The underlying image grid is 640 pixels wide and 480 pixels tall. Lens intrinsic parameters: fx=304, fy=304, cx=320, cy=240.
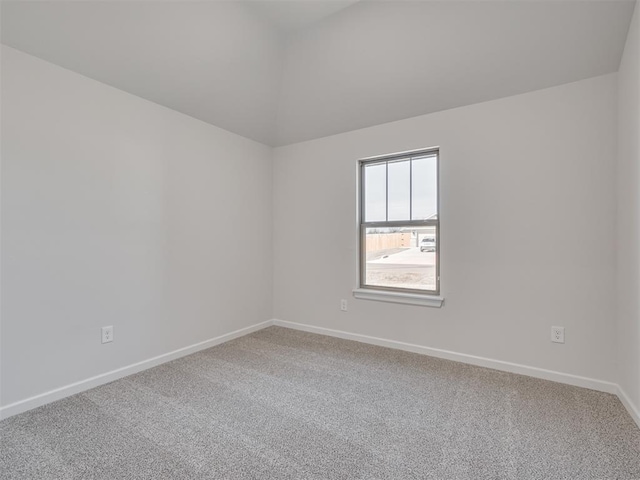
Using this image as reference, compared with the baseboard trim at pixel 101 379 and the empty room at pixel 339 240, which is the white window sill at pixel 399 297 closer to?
the empty room at pixel 339 240

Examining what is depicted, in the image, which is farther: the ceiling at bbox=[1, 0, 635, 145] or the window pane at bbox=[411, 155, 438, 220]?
the window pane at bbox=[411, 155, 438, 220]

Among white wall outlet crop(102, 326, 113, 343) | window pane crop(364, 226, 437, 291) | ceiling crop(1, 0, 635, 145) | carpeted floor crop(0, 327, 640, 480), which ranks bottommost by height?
carpeted floor crop(0, 327, 640, 480)

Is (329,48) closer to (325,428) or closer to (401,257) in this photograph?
(401,257)

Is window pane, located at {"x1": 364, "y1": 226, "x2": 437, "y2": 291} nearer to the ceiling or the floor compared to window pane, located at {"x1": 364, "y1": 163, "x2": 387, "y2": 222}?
nearer to the floor

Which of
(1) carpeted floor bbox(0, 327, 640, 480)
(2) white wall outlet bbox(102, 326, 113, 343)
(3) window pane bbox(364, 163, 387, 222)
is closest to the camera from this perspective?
(1) carpeted floor bbox(0, 327, 640, 480)

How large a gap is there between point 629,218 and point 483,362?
1.51 metres

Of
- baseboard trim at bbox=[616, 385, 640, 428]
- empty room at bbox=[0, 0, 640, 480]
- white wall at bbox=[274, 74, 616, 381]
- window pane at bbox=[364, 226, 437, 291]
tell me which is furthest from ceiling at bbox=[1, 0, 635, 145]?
baseboard trim at bbox=[616, 385, 640, 428]

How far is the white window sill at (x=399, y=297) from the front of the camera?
2.88 m

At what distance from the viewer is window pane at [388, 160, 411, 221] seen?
124 inches

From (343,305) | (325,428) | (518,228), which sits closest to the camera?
(325,428)

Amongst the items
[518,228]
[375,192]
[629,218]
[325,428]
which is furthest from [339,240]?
[629,218]

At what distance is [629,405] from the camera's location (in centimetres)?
192

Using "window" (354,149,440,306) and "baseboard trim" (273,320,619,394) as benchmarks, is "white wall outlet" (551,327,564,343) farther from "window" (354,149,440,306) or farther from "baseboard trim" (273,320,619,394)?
"window" (354,149,440,306)

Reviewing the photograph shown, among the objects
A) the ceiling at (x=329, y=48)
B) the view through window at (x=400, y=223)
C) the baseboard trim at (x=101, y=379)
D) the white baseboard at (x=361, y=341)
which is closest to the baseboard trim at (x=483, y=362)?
the white baseboard at (x=361, y=341)
